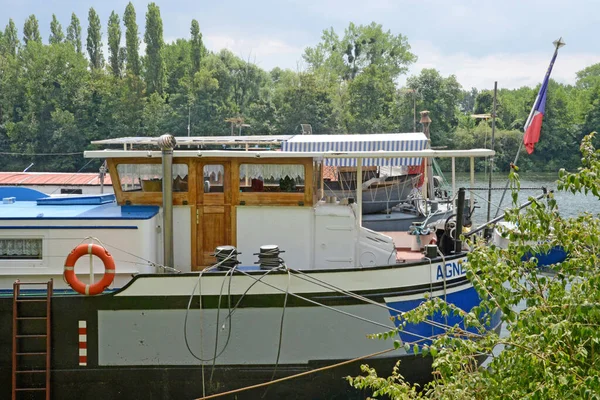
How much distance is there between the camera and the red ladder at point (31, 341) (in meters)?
8.31

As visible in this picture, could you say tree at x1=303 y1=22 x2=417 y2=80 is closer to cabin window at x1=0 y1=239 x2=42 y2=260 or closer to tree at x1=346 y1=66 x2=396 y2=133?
tree at x1=346 y1=66 x2=396 y2=133

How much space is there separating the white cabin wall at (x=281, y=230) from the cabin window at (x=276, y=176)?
0.97ft

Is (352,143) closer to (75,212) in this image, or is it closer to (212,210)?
(212,210)

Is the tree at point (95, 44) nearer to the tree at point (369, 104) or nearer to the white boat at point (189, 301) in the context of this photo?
the tree at point (369, 104)

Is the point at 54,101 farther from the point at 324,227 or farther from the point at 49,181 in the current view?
the point at 324,227

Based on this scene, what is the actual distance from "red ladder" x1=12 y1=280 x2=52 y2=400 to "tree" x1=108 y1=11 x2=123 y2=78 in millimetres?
67170

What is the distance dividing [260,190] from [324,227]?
41.2 inches

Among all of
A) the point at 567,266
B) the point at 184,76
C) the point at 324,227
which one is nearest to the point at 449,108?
the point at 184,76

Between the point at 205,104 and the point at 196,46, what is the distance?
39.5 feet

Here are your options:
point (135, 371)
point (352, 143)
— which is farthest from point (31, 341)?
point (352, 143)

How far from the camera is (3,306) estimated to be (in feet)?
27.7

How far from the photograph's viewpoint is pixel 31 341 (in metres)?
8.43

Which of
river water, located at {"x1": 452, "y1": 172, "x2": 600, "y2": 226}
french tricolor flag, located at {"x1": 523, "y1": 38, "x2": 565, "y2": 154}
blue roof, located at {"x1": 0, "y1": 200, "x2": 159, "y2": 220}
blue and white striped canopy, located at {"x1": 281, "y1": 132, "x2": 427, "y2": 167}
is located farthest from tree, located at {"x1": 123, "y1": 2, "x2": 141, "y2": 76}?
blue roof, located at {"x1": 0, "y1": 200, "x2": 159, "y2": 220}

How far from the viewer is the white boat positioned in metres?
8.43
